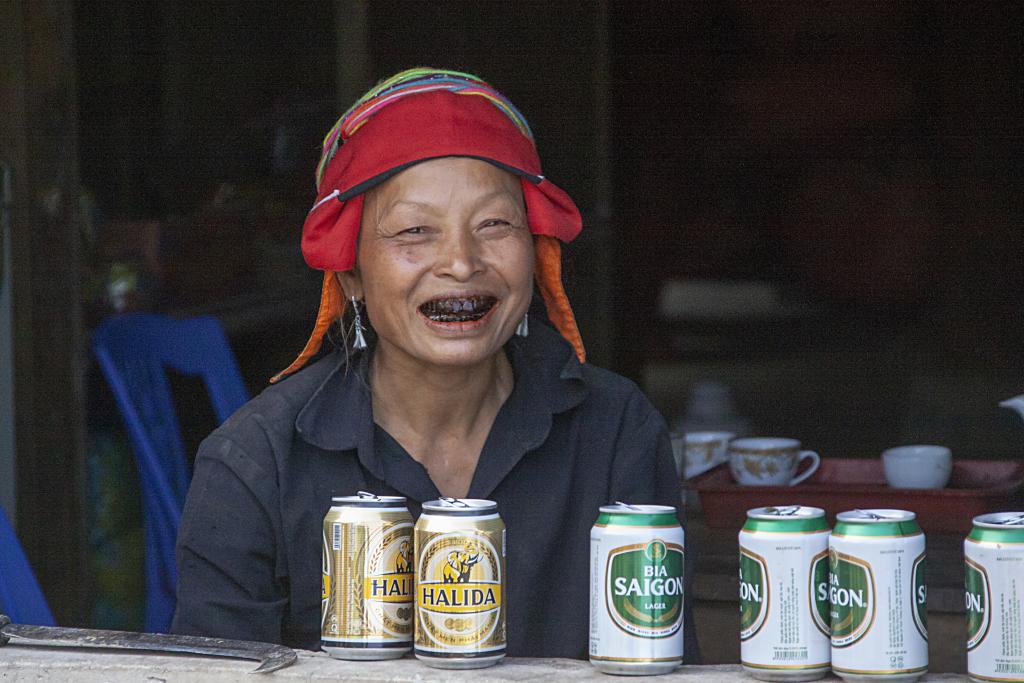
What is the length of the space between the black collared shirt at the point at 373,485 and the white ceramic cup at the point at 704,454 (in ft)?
3.12

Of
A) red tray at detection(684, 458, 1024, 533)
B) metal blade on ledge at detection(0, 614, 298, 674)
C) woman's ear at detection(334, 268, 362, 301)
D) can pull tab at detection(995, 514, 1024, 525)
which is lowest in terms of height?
metal blade on ledge at detection(0, 614, 298, 674)

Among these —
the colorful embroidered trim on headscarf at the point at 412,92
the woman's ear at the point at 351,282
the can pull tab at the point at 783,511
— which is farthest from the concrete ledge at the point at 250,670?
the colorful embroidered trim on headscarf at the point at 412,92

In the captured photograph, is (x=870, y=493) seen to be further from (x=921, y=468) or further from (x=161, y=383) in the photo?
(x=161, y=383)

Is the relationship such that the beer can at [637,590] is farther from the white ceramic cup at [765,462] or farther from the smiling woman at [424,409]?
the white ceramic cup at [765,462]

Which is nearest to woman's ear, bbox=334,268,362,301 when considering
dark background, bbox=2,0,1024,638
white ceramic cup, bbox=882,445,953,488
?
white ceramic cup, bbox=882,445,953,488

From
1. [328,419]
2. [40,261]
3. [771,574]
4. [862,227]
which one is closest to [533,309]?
[328,419]

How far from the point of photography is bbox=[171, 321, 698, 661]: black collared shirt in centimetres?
190

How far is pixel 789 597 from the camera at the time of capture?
133 cm

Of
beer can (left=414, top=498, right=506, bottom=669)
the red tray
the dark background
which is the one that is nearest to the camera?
beer can (left=414, top=498, right=506, bottom=669)

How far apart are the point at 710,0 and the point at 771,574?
11.0 feet

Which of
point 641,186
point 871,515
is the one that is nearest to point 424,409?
point 871,515

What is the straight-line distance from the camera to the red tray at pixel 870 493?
8.56 feet

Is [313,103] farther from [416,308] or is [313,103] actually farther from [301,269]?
[416,308]

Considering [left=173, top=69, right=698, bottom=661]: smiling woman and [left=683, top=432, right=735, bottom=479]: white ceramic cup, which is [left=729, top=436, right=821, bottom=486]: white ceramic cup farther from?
[left=173, top=69, right=698, bottom=661]: smiling woman
